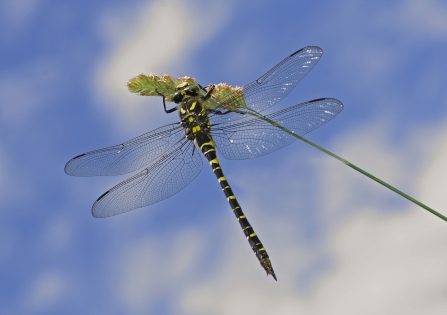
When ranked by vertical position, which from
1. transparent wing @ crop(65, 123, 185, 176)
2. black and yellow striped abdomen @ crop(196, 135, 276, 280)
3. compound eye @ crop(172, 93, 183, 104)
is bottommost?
black and yellow striped abdomen @ crop(196, 135, 276, 280)

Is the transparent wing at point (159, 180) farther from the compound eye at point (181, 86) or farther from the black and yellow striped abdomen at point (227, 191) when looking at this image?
the compound eye at point (181, 86)

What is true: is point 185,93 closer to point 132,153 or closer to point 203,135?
point 203,135

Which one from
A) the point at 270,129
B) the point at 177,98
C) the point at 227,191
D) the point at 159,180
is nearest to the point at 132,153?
the point at 159,180

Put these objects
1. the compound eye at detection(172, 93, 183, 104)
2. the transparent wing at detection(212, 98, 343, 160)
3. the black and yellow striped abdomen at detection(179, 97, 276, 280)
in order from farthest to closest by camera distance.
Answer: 1. the black and yellow striped abdomen at detection(179, 97, 276, 280)
2. the compound eye at detection(172, 93, 183, 104)
3. the transparent wing at detection(212, 98, 343, 160)

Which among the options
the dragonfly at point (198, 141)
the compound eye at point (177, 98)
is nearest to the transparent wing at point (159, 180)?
the dragonfly at point (198, 141)

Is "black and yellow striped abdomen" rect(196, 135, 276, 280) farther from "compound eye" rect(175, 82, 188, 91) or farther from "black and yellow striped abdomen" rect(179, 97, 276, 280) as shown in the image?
"compound eye" rect(175, 82, 188, 91)

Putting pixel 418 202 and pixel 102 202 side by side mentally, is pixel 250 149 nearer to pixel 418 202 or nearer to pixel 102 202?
pixel 102 202

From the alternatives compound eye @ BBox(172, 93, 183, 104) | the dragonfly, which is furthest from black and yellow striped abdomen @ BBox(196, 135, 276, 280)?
compound eye @ BBox(172, 93, 183, 104)
